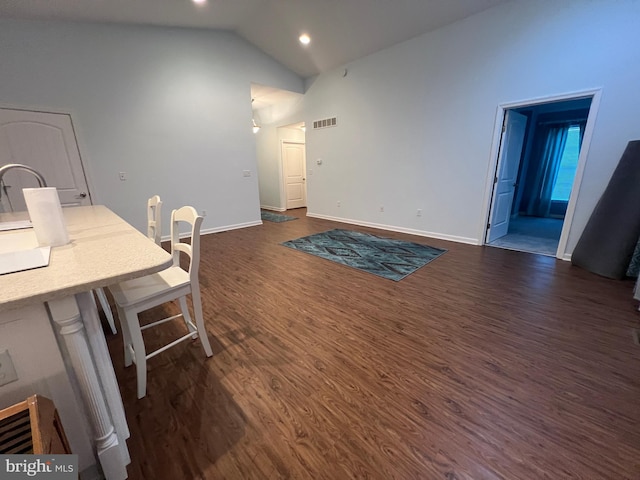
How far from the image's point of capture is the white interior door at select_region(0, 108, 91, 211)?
339 cm

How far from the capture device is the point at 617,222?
275cm

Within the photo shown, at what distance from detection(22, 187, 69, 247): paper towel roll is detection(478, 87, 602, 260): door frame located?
4.45 metres

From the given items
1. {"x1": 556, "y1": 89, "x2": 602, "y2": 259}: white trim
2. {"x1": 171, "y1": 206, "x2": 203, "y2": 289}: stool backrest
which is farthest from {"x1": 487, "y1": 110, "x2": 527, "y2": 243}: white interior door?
{"x1": 171, "y1": 206, "x2": 203, "y2": 289}: stool backrest

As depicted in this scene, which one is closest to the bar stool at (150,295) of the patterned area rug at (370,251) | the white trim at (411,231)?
the patterned area rug at (370,251)

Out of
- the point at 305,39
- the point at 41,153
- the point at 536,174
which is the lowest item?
the point at 536,174

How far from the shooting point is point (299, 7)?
12.9 ft

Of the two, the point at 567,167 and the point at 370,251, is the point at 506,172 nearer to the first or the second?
the point at 370,251

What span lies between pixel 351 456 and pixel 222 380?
33.2 inches

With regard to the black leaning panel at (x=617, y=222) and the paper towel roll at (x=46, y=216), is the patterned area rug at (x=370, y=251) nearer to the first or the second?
the black leaning panel at (x=617, y=222)

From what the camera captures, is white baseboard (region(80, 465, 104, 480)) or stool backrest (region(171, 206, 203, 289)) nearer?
white baseboard (region(80, 465, 104, 480))

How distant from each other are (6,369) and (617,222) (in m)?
4.50

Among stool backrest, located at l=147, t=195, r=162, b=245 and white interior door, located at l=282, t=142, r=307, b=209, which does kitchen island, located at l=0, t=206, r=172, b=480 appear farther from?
white interior door, located at l=282, t=142, r=307, b=209

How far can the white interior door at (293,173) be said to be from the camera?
7160 millimetres

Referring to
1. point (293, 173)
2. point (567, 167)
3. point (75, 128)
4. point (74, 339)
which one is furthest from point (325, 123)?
point (74, 339)
